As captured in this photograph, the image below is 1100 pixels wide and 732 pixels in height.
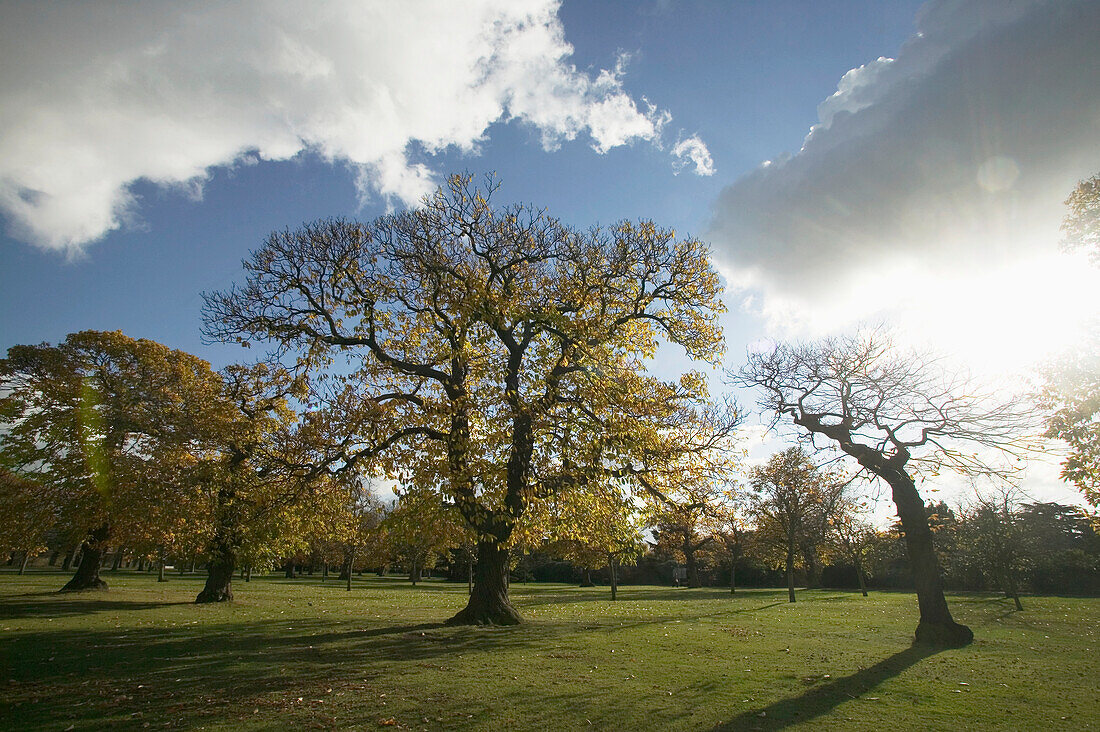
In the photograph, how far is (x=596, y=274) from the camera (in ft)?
54.7

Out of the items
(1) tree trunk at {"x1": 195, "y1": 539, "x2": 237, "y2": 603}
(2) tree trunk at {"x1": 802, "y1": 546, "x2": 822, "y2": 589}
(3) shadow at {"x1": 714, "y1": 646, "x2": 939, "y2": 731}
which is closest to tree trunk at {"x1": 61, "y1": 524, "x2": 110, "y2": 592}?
(1) tree trunk at {"x1": 195, "y1": 539, "x2": 237, "y2": 603}

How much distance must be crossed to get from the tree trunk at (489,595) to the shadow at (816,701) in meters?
9.65

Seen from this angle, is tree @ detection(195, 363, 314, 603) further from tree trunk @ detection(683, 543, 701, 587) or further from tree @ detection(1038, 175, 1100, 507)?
tree trunk @ detection(683, 543, 701, 587)

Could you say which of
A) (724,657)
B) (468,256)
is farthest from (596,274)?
(724,657)

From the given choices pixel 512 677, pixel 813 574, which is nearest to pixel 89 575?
pixel 512 677

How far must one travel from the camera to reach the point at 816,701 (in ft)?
28.9

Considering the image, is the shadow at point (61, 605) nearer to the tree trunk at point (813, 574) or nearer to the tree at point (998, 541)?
the tree at point (998, 541)

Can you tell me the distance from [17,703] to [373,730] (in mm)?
5465

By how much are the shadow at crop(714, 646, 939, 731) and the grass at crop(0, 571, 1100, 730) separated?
50mm

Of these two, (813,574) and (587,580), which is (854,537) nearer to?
(813,574)

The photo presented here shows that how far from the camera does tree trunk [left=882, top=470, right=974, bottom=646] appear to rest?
603 inches

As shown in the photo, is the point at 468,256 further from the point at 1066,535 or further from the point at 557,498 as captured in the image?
the point at 1066,535

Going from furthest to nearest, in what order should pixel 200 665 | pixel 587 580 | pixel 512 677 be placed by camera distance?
1. pixel 587 580
2. pixel 200 665
3. pixel 512 677

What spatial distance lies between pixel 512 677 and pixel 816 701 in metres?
5.33
